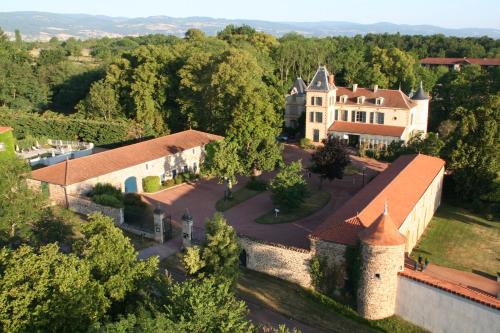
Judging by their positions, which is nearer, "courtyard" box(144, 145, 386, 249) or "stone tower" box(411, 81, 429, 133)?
"courtyard" box(144, 145, 386, 249)

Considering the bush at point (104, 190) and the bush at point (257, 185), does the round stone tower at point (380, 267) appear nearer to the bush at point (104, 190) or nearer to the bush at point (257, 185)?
the bush at point (257, 185)

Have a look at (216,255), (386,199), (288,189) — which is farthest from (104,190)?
(386,199)

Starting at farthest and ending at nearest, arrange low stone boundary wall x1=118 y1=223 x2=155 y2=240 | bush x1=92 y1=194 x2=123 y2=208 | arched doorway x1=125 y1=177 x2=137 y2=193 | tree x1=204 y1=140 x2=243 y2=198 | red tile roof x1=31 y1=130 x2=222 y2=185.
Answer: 1. arched doorway x1=125 y1=177 x2=137 y2=193
2. tree x1=204 y1=140 x2=243 y2=198
3. red tile roof x1=31 y1=130 x2=222 y2=185
4. bush x1=92 y1=194 x2=123 y2=208
5. low stone boundary wall x1=118 y1=223 x2=155 y2=240

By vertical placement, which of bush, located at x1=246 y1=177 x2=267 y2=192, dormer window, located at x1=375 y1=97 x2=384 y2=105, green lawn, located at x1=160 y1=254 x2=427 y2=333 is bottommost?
green lawn, located at x1=160 y1=254 x2=427 y2=333

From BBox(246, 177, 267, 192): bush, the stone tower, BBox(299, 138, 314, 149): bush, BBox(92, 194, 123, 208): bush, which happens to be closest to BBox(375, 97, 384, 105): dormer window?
the stone tower

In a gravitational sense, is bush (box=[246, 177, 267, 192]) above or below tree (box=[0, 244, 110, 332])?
below

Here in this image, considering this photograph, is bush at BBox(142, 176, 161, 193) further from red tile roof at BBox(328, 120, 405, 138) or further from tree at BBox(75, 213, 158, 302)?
red tile roof at BBox(328, 120, 405, 138)
